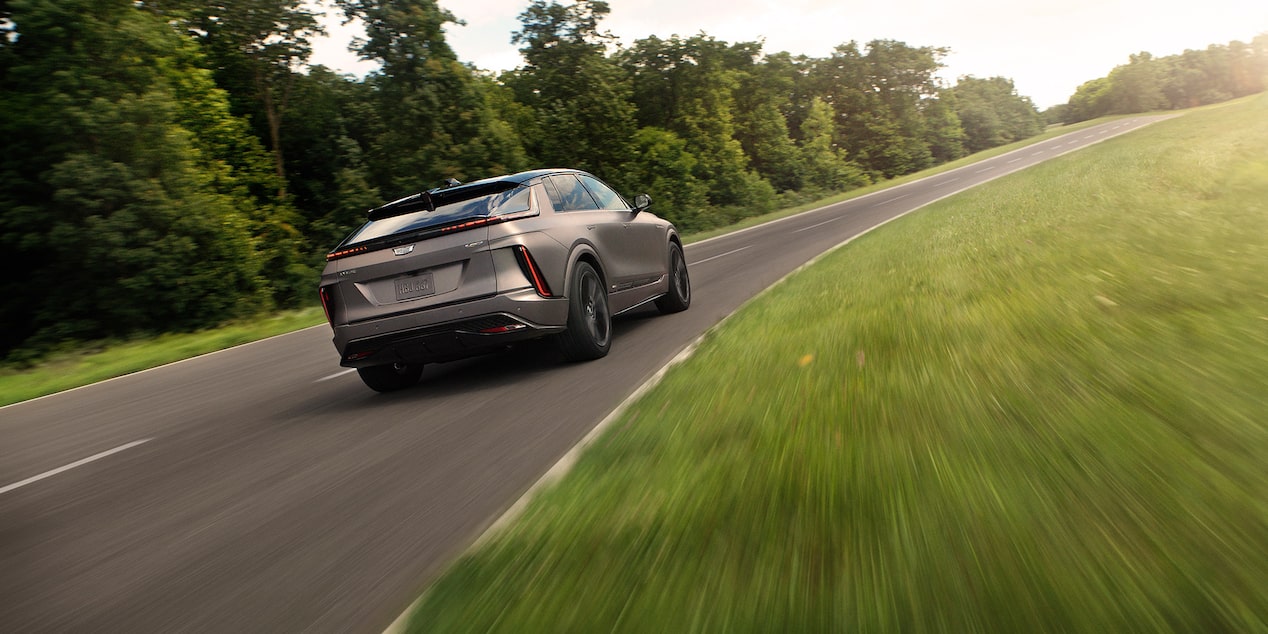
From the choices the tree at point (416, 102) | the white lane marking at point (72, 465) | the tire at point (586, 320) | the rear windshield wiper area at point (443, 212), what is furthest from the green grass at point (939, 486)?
the tree at point (416, 102)

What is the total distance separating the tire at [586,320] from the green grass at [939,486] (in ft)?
4.62

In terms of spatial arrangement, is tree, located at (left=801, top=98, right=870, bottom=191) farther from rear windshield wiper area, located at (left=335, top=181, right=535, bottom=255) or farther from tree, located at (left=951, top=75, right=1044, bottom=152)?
rear windshield wiper area, located at (left=335, top=181, right=535, bottom=255)

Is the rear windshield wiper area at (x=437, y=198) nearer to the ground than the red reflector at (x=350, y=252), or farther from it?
farther from it

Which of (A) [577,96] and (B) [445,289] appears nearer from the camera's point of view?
(B) [445,289]

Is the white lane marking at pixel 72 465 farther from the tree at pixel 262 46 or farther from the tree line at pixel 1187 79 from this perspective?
the tree line at pixel 1187 79

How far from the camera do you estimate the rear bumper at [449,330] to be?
7242 millimetres

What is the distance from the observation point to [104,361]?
14.8m

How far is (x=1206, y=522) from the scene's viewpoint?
268cm

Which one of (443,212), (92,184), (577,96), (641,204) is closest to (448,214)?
(443,212)

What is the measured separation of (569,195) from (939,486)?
19.6 feet

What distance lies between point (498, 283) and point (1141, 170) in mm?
16610

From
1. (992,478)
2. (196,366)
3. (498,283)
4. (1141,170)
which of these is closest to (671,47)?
(1141,170)

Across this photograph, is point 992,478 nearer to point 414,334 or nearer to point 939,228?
point 414,334

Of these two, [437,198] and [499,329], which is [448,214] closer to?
[437,198]
